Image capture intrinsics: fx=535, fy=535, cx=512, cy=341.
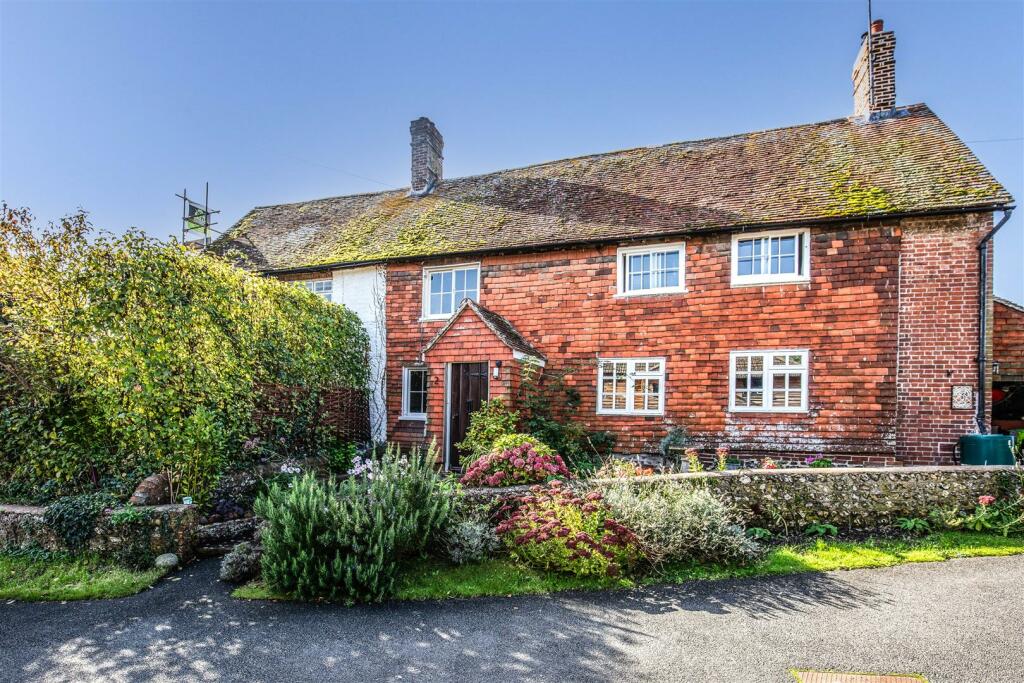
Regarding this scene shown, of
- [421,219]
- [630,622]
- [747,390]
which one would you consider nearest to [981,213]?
[747,390]

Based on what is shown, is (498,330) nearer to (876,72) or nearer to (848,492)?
(848,492)

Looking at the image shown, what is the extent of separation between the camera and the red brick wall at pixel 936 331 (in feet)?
33.0

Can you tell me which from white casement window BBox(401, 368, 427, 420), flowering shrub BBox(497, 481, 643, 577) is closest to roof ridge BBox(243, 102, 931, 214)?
white casement window BBox(401, 368, 427, 420)

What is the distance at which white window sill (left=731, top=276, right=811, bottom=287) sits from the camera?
36.2ft

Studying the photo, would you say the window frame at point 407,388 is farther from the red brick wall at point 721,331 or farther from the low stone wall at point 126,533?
the low stone wall at point 126,533

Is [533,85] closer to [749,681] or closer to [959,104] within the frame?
[959,104]

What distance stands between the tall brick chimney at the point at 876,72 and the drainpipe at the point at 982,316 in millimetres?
5178

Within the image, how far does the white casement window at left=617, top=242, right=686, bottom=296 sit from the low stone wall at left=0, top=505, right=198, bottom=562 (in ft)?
30.6

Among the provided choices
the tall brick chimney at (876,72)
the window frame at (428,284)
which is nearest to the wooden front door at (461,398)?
the window frame at (428,284)

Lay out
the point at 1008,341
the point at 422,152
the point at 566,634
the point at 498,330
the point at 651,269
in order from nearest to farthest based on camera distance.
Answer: the point at 566,634 < the point at 1008,341 < the point at 498,330 < the point at 651,269 < the point at 422,152

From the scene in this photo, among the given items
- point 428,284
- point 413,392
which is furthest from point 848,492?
point 428,284

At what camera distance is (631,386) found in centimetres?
1212

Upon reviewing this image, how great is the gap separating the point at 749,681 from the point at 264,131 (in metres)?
13.3

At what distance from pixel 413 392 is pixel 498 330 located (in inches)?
143
